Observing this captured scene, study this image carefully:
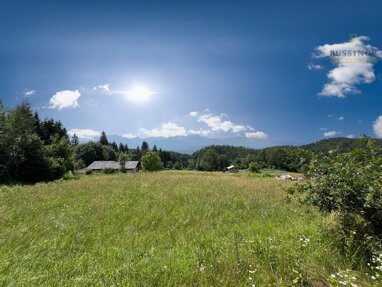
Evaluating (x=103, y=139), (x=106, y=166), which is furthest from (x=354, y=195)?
(x=103, y=139)

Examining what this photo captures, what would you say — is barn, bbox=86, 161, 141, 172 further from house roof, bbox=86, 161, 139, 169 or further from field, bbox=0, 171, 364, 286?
field, bbox=0, 171, 364, 286

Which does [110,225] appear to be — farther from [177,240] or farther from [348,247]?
[348,247]

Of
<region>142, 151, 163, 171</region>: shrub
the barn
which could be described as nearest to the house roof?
the barn

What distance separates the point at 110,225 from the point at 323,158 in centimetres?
566

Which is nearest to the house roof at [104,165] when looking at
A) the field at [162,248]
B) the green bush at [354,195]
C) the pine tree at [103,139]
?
the pine tree at [103,139]

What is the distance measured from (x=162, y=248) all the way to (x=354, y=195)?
391cm

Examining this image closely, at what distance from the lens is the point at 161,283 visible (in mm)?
3668

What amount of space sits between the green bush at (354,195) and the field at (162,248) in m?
0.40

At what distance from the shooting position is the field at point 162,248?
12.1 feet

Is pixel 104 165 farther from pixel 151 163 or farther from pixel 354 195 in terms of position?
pixel 354 195

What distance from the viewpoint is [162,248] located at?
17.7 ft

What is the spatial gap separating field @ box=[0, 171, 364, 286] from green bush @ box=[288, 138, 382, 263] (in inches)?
15.6

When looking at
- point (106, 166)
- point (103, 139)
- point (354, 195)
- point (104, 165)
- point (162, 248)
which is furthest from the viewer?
point (103, 139)

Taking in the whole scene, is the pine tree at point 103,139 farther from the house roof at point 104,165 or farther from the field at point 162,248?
the field at point 162,248
